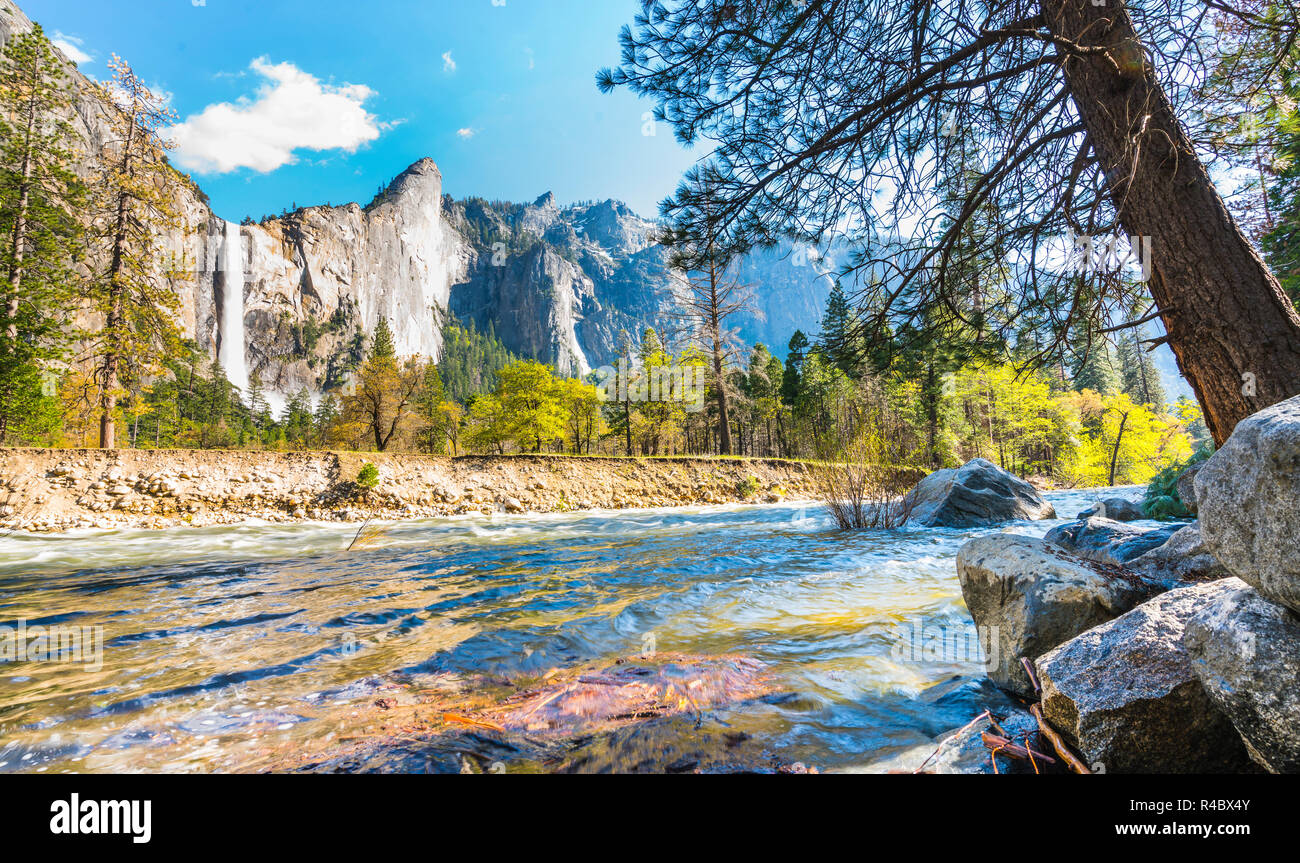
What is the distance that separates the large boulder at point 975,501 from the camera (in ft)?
32.2

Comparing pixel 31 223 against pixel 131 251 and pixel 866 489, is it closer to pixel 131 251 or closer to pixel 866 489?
pixel 131 251

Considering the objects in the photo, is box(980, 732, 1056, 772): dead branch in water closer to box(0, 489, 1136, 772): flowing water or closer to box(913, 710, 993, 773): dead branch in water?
box(913, 710, 993, 773): dead branch in water

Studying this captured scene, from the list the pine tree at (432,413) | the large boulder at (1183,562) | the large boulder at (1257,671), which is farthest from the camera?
the pine tree at (432,413)

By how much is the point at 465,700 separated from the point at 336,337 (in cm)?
11599

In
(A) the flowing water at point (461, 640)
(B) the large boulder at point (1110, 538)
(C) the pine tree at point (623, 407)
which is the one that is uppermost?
(C) the pine tree at point (623, 407)

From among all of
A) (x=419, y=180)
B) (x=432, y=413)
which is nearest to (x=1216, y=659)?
(x=432, y=413)

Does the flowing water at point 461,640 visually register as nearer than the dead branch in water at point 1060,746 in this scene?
No

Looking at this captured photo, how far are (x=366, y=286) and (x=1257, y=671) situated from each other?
12766cm

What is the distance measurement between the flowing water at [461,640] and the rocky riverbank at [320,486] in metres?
4.32

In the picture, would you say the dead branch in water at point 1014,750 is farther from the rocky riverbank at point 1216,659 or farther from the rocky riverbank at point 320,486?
the rocky riverbank at point 320,486

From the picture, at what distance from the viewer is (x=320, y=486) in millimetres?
15016

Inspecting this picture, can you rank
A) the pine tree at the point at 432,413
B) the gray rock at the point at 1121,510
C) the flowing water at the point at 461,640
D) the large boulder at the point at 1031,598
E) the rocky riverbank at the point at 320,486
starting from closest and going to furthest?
1. the flowing water at the point at 461,640
2. the large boulder at the point at 1031,598
3. the gray rock at the point at 1121,510
4. the rocky riverbank at the point at 320,486
5. the pine tree at the point at 432,413

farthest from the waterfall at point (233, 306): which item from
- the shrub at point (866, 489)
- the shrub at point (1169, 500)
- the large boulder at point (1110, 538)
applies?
the shrub at point (1169, 500)
